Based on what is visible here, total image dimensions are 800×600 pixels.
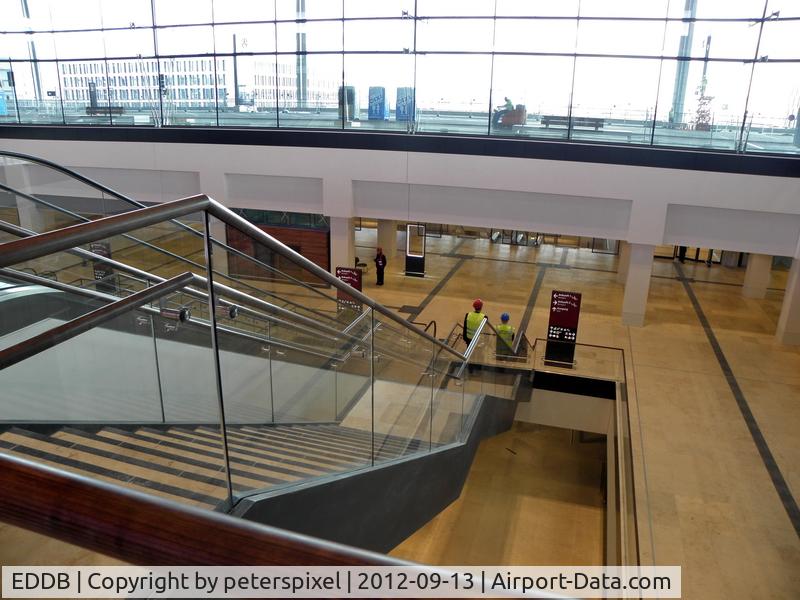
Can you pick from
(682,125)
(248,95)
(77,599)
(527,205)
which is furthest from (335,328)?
(248,95)

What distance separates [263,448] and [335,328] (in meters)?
1.45

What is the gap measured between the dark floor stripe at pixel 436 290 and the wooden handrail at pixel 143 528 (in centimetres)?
1207

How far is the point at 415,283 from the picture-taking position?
1589 cm

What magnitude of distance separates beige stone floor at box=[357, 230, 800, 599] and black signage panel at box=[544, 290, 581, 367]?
47.9 inches

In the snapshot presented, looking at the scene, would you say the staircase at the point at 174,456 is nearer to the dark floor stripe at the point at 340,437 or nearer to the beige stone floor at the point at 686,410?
the dark floor stripe at the point at 340,437

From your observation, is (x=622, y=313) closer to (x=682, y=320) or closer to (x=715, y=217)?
(x=682, y=320)

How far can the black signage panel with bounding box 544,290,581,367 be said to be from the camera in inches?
422

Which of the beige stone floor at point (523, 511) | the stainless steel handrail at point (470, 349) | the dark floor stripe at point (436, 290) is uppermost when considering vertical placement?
the stainless steel handrail at point (470, 349)

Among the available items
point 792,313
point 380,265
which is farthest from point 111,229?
point 380,265

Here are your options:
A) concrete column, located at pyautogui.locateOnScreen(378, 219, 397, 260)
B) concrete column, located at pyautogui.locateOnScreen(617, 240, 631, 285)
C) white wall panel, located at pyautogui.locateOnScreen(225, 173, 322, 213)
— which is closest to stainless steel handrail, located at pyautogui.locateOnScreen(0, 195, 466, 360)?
white wall panel, located at pyautogui.locateOnScreen(225, 173, 322, 213)

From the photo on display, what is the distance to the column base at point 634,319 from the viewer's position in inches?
508

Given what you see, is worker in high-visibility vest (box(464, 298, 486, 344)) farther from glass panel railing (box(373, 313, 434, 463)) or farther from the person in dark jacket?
the person in dark jacket

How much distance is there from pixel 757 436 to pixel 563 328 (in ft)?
11.6

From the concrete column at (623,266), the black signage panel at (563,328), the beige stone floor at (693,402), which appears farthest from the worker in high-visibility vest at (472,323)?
the concrete column at (623,266)
